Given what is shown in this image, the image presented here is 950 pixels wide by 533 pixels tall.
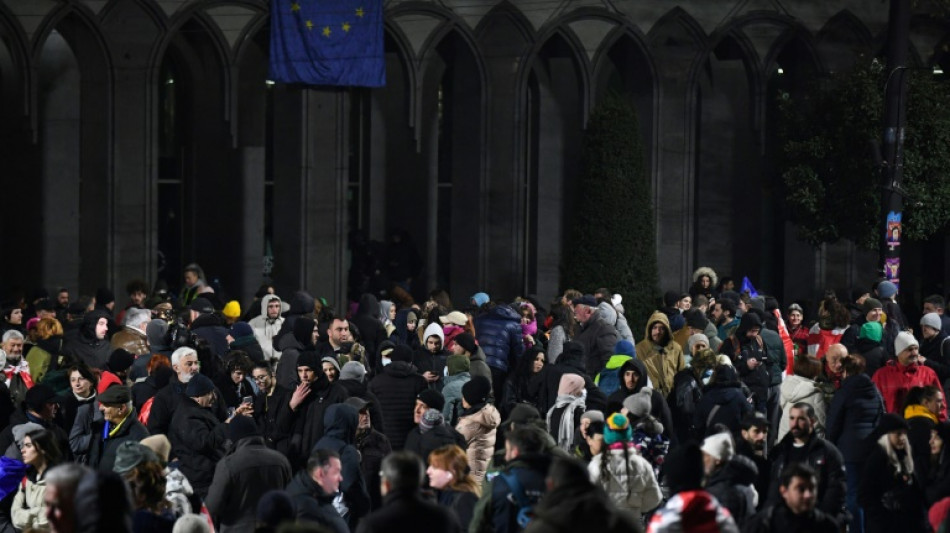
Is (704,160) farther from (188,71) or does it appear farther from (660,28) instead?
(188,71)

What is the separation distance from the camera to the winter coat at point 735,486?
10.2 m

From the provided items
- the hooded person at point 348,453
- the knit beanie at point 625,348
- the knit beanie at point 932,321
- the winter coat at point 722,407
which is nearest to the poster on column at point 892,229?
the knit beanie at point 932,321

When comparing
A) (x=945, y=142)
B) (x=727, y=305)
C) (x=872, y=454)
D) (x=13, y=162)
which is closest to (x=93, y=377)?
(x=872, y=454)

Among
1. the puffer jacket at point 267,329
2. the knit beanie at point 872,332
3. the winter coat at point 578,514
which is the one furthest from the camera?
the puffer jacket at point 267,329

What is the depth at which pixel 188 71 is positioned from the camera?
2612 cm

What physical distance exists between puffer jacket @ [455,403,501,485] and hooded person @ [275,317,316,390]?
1.54m

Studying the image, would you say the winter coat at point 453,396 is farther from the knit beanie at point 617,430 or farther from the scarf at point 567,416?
the knit beanie at point 617,430

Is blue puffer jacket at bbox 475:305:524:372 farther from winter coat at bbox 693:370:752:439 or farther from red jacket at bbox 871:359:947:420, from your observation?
red jacket at bbox 871:359:947:420

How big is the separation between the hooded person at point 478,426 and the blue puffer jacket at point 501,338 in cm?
399

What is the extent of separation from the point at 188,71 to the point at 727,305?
10.3 metres

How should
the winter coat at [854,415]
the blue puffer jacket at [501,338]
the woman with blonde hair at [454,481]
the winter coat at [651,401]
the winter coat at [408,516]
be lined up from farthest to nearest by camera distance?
the blue puffer jacket at [501,338] < the winter coat at [854,415] < the winter coat at [651,401] < the woman with blonde hair at [454,481] < the winter coat at [408,516]

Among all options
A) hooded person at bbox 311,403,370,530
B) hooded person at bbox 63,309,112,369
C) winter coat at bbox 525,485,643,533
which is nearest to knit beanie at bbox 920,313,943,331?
hooded person at bbox 311,403,370,530

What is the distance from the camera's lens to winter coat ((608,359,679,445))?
12.6 meters

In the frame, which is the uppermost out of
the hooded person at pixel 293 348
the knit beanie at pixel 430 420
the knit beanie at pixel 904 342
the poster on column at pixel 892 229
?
the poster on column at pixel 892 229
